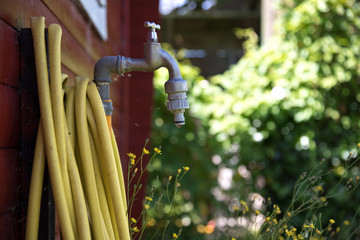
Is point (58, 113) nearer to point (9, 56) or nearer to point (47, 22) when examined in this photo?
point (9, 56)

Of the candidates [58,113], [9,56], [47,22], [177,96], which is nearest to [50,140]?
[58,113]

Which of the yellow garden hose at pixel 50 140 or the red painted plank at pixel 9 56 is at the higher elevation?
the red painted plank at pixel 9 56

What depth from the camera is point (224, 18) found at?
786 cm

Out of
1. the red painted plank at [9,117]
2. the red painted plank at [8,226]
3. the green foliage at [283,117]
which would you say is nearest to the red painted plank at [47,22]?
the red painted plank at [9,117]

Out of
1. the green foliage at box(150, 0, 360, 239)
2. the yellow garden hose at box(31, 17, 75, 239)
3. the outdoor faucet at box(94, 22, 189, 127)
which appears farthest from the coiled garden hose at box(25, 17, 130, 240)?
the green foliage at box(150, 0, 360, 239)

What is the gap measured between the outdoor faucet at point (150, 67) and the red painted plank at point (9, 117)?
0.22 metres

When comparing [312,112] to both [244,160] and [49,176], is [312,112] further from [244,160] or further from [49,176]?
[49,176]

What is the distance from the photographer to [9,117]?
92cm

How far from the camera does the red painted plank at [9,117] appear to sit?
885mm

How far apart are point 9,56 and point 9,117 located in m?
0.11

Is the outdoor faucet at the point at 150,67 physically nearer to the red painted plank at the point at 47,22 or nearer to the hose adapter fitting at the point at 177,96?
the hose adapter fitting at the point at 177,96

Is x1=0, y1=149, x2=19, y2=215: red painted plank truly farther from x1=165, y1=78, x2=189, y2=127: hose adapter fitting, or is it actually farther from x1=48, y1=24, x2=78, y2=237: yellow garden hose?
x1=165, y1=78, x2=189, y2=127: hose adapter fitting

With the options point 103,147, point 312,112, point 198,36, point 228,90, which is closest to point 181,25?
point 198,36

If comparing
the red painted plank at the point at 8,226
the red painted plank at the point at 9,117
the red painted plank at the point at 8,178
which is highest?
the red painted plank at the point at 9,117
